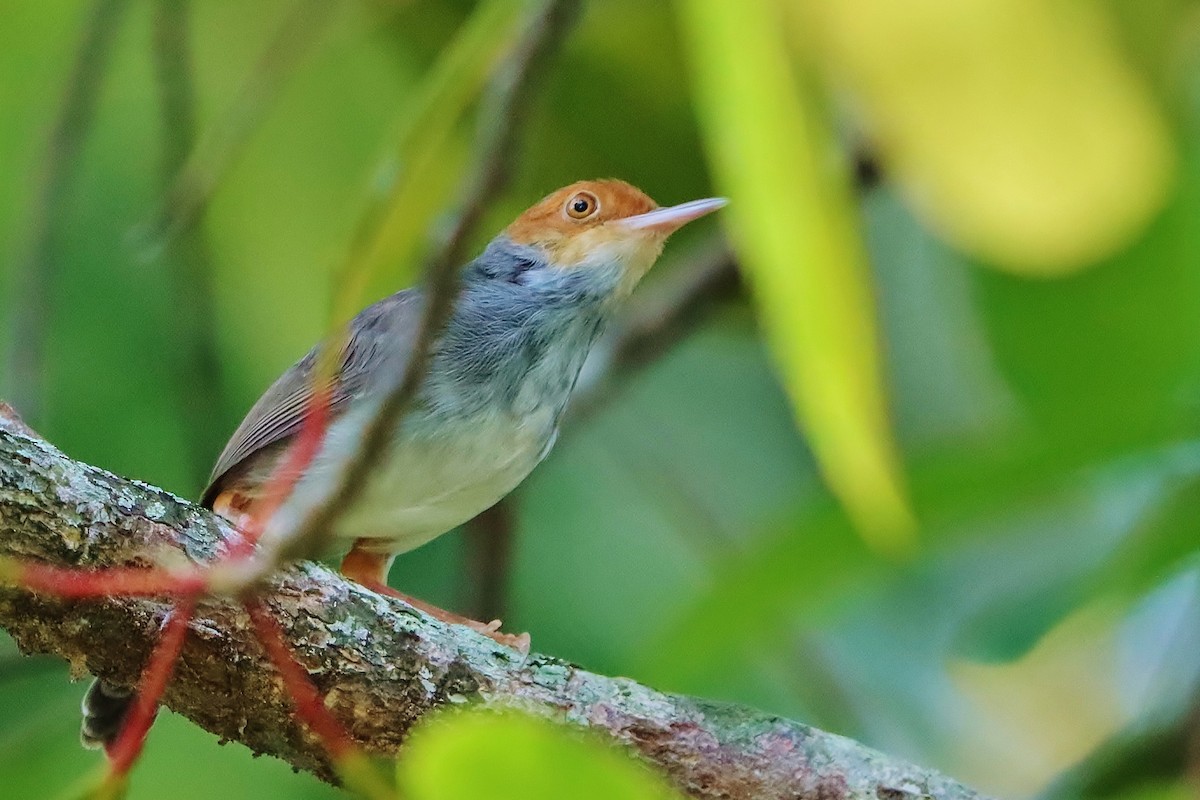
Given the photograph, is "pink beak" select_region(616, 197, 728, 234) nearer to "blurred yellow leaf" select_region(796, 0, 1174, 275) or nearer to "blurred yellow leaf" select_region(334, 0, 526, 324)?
"blurred yellow leaf" select_region(334, 0, 526, 324)

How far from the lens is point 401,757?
5.49 feet

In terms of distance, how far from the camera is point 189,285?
2840 millimetres

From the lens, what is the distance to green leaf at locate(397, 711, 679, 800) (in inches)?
23.3

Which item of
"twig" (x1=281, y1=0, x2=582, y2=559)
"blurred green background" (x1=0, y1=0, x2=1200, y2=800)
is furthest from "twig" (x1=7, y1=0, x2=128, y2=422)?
"twig" (x1=281, y1=0, x2=582, y2=559)

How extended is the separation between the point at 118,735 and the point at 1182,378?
166cm

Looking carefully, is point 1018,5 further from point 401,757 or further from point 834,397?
point 401,757

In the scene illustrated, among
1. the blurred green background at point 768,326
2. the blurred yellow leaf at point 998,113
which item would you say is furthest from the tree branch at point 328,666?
the blurred yellow leaf at point 998,113

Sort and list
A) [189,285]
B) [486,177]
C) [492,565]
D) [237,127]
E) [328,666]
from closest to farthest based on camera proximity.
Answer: [486,177] < [328,666] < [237,127] < [492,565] < [189,285]

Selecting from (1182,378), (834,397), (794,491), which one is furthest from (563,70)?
(834,397)

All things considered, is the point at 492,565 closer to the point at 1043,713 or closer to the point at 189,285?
the point at 189,285

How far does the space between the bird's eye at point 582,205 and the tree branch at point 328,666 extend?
995 millimetres

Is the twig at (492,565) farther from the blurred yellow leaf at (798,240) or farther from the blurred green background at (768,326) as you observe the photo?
the blurred yellow leaf at (798,240)

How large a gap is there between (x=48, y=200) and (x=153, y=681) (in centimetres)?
138

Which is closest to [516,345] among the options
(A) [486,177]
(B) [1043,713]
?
(A) [486,177]
